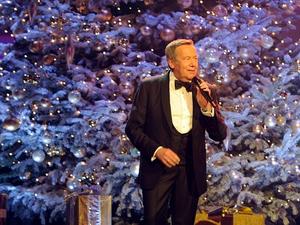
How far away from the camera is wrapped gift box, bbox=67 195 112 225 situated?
3660 mm

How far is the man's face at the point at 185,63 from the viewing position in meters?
2.95

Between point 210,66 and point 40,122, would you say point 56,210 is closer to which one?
point 40,122

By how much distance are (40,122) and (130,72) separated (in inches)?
42.0

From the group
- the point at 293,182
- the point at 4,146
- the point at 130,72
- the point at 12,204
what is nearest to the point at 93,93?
the point at 130,72

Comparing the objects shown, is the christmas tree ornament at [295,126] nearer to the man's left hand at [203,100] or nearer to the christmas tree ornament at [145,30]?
the christmas tree ornament at [145,30]

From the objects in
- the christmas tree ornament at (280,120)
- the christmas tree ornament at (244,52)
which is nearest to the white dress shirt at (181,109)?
the christmas tree ornament at (280,120)

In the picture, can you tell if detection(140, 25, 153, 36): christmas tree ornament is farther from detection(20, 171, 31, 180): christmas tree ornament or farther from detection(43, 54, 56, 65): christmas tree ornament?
detection(20, 171, 31, 180): christmas tree ornament

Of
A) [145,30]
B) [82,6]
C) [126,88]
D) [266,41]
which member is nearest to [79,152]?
[126,88]

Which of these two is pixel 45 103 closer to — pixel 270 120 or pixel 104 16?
pixel 104 16

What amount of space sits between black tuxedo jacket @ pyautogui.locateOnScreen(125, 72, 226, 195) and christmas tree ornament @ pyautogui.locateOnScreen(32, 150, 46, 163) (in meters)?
2.39

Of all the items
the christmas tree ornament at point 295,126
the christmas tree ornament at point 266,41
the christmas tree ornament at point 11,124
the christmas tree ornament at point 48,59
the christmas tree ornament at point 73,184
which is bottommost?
the christmas tree ornament at point 73,184

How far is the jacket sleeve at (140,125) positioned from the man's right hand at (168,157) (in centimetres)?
11

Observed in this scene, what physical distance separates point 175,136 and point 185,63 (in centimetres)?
39

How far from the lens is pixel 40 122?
5723mm
